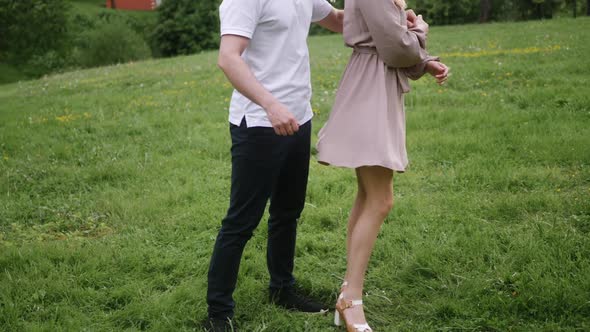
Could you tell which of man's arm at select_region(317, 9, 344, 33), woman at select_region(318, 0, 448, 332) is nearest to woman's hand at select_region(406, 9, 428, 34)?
woman at select_region(318, 0, 448, 332)

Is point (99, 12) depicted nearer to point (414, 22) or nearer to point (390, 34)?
point (414, 22)

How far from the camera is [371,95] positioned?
3055mm

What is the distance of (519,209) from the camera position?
4680 mm

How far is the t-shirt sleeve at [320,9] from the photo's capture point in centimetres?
336

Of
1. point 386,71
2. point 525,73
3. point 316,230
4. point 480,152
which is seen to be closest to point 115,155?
point 316,230

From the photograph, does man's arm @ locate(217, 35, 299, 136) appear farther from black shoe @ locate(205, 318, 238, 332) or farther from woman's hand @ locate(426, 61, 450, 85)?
black shoe @ locate(205, 318, 238, 332)

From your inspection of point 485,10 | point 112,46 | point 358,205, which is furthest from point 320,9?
point 112,46

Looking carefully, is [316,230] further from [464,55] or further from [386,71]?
[464,55]

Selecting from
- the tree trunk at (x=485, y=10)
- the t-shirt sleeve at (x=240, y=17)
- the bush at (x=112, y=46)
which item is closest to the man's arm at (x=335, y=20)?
the t-shirt sleeve at (x=240, y=17)

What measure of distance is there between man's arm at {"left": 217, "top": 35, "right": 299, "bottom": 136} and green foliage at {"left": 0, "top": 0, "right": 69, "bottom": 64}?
49776 millimetres

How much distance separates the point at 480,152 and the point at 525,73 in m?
4.21

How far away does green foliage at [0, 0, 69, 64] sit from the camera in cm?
4697

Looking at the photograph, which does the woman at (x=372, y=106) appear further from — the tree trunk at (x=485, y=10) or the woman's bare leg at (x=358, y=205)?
the tree trunk at (x=485, y=10)

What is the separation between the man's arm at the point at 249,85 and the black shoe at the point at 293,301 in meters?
1.41
